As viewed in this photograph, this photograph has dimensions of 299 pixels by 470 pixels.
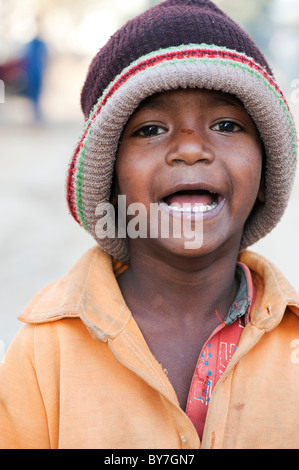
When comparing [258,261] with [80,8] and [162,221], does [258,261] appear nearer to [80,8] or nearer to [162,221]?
[162,221]

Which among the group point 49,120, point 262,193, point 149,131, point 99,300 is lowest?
point 99,300

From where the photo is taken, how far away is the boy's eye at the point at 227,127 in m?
1.61

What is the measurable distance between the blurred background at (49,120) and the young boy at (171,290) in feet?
1.61

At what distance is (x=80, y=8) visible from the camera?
75.6ft

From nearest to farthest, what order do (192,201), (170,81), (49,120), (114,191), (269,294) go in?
(170,81)
(192,201)
(269,294)
(114,191)
(49,120)

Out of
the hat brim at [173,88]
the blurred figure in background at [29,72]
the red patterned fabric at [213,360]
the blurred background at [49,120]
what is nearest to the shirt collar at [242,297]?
the red patterned fabric at [213,360]

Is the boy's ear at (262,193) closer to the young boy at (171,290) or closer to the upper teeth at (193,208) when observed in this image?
the young boy at (171,290)

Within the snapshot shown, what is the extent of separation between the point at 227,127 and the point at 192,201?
0.25m

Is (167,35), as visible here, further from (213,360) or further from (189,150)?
(213,360)

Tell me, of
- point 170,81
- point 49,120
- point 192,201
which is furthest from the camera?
point 49,120

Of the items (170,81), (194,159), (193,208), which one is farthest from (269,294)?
(170,81)

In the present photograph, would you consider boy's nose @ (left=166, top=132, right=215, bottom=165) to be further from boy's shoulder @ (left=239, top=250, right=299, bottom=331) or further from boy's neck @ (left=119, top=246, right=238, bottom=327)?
boy's shoulder @ (left=239, top=250, right=299, bottom=331)

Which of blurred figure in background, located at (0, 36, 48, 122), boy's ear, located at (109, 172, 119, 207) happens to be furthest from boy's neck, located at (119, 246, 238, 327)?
blurred figure in background, located at (0, 36, 48, 122)

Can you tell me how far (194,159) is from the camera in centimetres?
151
